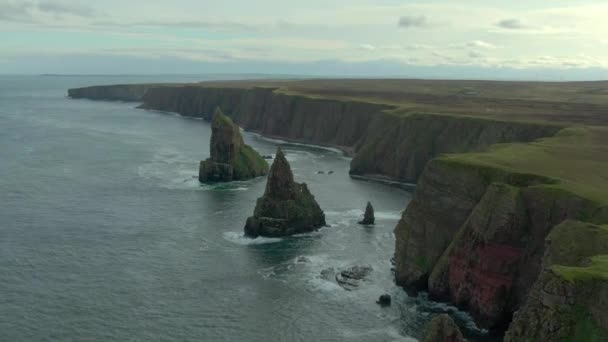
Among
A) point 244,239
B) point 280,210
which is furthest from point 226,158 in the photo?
point 244,239

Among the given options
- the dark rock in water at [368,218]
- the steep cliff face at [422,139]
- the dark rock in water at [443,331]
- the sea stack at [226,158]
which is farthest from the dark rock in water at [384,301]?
the sea stack at [226,158]

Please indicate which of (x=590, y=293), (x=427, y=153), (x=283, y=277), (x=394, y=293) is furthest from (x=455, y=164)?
(x=427, y=153)

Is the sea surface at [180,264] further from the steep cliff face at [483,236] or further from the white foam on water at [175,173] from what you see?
the steep cliff face at [483,236]

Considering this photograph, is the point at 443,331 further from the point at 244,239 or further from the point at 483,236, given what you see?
the point at 244,239

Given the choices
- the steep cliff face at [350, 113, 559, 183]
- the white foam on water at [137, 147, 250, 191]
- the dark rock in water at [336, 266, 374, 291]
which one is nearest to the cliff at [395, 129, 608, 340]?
the dark rock in water at [336, 266, 374, 291]

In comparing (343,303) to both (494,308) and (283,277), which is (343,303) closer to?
(283,277)
